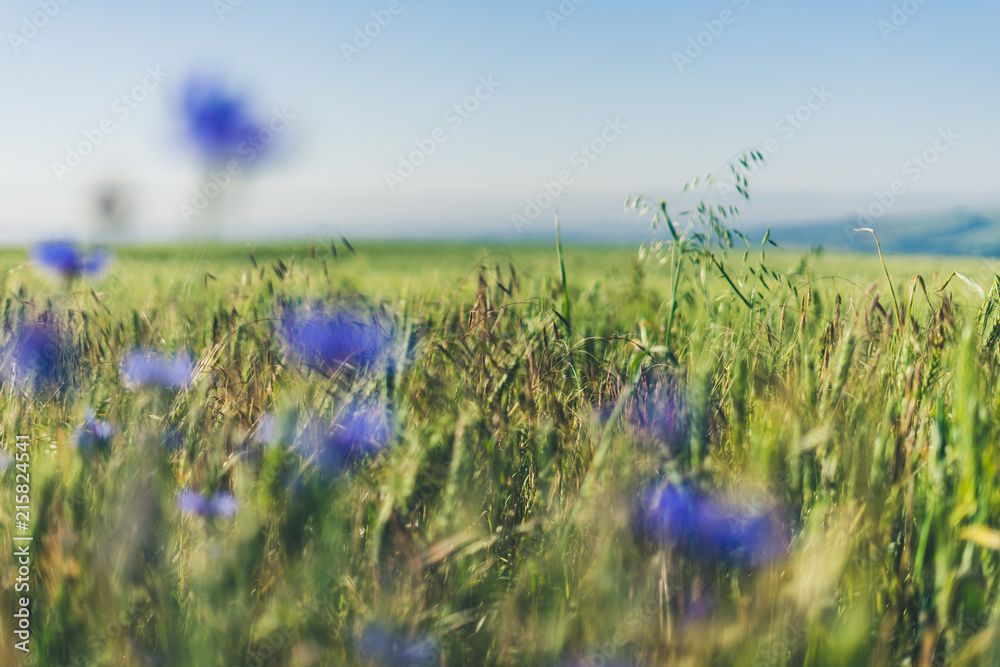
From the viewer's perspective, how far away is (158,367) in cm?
124

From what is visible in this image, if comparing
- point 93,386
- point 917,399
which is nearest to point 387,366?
point 93,386

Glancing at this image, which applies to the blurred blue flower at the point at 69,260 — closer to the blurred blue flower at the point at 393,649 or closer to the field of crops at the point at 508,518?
the field of crops at the point at 508,518

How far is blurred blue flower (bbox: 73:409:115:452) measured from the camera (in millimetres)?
971

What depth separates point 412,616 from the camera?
2.52 ft

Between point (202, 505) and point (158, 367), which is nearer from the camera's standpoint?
point (202, 505)

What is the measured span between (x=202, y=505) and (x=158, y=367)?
506 millimetres

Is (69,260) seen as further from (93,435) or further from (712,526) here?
(712,526)

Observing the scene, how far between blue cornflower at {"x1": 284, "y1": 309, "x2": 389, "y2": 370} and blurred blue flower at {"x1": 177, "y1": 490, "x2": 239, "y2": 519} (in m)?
0.36

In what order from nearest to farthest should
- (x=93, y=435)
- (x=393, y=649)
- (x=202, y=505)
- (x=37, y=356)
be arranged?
1. (x=393, y=649)
2. (x=202, y=505)
3. (x=93, y=435)
4. (x=37, y=356)

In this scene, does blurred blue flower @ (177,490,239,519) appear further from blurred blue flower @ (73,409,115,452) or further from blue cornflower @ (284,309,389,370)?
blue cornflower @ (284,309,389,370)

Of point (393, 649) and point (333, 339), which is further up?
point (333, 339)

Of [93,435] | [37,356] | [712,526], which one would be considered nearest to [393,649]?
[712,526]

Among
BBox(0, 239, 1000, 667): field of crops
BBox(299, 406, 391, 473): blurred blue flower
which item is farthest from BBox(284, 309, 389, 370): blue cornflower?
BBox(299, 406, 391, 473): blurred blue flower

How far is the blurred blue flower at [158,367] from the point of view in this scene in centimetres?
129
